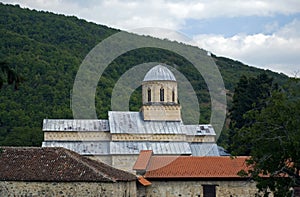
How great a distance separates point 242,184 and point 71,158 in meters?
8.47

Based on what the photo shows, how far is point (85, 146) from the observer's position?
1631 inches

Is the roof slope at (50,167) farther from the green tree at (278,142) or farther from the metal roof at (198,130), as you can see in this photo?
the metal roof at (198,130)

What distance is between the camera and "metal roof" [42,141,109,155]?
4084 cm

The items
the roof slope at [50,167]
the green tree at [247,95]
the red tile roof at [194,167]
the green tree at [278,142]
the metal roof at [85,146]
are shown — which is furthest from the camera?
the green tree at [247,95]

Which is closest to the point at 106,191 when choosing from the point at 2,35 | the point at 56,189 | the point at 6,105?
the point at 56,189

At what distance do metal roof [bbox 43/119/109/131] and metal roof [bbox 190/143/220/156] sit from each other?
250 inches

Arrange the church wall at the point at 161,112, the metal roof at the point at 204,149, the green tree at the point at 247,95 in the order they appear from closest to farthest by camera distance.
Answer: the metal roof at the point at 204,149
the church wall at the point at 161,112
the green tree at the point at 247,95

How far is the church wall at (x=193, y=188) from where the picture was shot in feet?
96.7

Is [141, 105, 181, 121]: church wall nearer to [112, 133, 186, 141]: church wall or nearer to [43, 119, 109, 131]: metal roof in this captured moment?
[112, 133, 186, 141]: church wall

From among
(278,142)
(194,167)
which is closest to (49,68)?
(194,167)

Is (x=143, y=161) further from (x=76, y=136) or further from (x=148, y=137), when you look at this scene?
(x=76, y=136)

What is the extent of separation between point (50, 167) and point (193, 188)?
725 centimetres

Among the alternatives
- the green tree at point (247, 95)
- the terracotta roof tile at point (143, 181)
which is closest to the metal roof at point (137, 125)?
the green tree at point (247, 95)

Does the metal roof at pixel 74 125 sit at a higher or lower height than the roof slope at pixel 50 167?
higher
